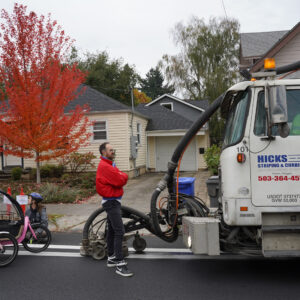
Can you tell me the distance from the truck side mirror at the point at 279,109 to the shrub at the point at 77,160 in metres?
14.4

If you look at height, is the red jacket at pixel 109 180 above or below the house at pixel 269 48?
below

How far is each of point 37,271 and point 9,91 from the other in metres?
9.27

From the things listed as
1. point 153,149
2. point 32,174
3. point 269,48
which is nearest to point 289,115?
point 32,174

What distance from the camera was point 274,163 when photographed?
182 inches

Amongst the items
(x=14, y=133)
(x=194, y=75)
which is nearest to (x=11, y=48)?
(x=14, y=133)

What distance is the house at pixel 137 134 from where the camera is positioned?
19281mm

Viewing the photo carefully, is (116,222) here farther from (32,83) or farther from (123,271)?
(32,83)

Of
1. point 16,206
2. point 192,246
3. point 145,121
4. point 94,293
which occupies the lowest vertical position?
point 94,293

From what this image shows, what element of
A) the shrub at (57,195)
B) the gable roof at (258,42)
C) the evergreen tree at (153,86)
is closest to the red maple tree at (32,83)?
the shrub at (57,195)

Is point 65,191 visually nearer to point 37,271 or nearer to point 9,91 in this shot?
point 9,91

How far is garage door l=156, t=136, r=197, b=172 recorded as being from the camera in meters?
22.7

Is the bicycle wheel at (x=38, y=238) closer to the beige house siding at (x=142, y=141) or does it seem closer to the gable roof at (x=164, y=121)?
the beige house siding at (x=142, y=141)

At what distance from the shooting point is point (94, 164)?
18812mm

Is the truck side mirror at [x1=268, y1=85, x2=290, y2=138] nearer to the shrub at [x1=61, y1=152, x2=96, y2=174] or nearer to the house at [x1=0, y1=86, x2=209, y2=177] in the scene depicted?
the shrub at [x1=61, y1=152, x2=96, y2=174]
